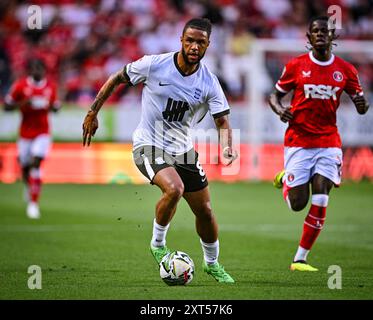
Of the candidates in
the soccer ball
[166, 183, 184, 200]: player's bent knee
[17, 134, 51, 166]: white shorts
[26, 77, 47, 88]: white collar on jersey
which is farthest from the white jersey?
[26, 77, 47, 88]: white collar on jersey

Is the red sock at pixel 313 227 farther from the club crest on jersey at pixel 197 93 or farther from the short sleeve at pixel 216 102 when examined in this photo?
the club crest on jersey at pixel 197 93

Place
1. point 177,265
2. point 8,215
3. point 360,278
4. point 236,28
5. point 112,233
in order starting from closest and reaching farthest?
point 177,265, point 360,278, point 112,233, point 8,215, point 236,28

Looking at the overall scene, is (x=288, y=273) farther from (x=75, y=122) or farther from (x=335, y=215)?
(x=75, y=122)

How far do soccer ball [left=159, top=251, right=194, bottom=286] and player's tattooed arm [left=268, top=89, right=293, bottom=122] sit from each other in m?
2.15

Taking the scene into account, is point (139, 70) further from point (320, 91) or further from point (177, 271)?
point (320, 91)

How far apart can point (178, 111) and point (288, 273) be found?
2108mm

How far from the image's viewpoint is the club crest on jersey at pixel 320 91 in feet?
34.6

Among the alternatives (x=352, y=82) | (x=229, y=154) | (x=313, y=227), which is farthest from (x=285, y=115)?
(x=229, y=154)

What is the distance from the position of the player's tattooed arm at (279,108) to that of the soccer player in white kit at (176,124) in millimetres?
1075

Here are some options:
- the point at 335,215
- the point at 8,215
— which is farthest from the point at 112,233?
the point at 335,215

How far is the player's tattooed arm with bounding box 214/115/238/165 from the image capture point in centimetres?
921

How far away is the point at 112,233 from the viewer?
47.4 ft

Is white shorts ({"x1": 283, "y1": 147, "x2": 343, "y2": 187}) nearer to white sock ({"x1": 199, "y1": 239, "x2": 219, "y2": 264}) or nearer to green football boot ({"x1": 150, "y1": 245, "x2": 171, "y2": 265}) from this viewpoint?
white sock ({"x1": 199, "y1": 239, "x2": 219, "y2": 264})

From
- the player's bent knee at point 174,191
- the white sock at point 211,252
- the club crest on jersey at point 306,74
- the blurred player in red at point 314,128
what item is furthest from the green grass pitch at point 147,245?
the club crest on jersey at point 306,74
